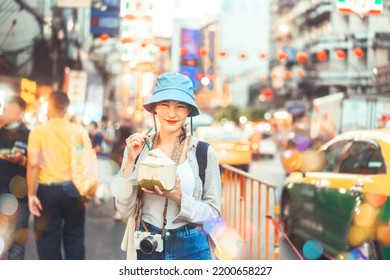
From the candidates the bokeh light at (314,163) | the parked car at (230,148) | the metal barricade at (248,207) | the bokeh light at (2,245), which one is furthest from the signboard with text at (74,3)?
the parked car at (230,148)

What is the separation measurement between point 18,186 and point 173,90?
260 cm

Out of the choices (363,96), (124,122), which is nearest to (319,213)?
(124,122)

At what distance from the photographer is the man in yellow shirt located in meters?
4.84

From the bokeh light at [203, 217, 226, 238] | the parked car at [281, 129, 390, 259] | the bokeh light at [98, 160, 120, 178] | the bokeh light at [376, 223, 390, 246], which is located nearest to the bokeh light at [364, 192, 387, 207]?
the parked car at [281, 129, 390, 259]

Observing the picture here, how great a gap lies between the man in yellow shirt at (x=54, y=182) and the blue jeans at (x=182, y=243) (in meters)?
1.83

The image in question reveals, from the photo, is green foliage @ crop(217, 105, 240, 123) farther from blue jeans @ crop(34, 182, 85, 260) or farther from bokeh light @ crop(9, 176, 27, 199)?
blue jeans @ crop(34, 182, 85, 260)

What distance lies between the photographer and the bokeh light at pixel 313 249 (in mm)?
6338

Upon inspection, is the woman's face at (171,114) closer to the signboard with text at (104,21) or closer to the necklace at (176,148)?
the necklace at (176,148)

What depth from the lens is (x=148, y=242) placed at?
307 cm

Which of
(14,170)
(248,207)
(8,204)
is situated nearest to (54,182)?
(14,170)

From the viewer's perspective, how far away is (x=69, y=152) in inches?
197

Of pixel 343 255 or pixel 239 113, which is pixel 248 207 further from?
pixel 239 113

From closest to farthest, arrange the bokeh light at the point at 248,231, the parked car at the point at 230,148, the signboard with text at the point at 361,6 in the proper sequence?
the bokeh light at the point at 248,231 < the signboard with text at the point at 361,6 < the parked car at the point at 230,148
